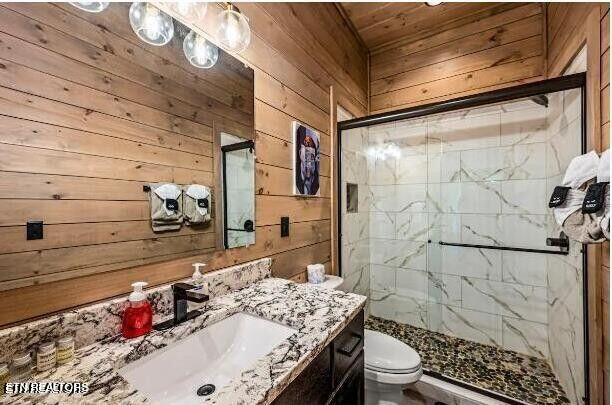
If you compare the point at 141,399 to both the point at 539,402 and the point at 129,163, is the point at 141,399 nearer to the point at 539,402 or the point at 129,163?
the point at 129,163

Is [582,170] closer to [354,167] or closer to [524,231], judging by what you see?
[524,231]

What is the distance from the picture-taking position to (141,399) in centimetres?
52

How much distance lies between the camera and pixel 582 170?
3.36ft

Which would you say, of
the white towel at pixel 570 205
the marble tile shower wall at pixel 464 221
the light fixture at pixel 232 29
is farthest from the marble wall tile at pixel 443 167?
the light fixture at pixel 232 29

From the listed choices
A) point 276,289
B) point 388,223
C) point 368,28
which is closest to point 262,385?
point 276,289

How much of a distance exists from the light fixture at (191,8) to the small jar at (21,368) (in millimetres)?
1122

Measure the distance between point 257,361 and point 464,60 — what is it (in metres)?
2.66

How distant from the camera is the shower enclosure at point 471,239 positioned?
1673 mm

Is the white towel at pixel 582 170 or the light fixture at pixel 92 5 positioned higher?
the light fixture at pixel 92 5

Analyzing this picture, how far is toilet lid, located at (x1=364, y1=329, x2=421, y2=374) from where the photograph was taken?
1.39 meters

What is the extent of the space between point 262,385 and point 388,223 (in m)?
2.14

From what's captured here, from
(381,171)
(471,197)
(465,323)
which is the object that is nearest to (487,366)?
(465,323)

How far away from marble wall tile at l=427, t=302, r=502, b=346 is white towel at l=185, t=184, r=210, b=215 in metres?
2.13

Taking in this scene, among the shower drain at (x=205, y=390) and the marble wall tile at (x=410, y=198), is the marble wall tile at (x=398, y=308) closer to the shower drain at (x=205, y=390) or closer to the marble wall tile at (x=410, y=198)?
the marble wall tile at (x=410, y=198)
